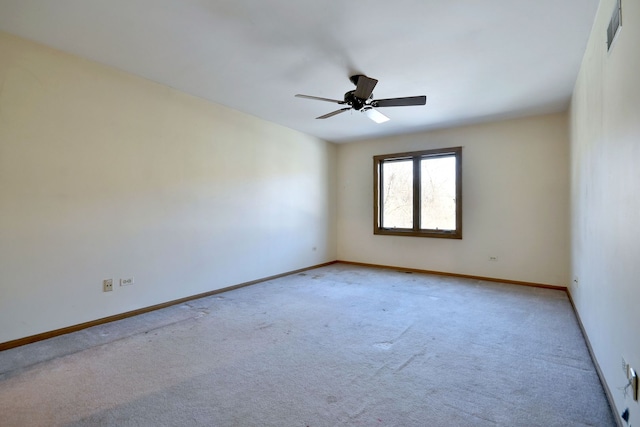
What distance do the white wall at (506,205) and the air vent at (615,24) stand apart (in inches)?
120

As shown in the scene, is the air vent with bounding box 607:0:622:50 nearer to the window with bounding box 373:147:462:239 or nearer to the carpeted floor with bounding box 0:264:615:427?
the carpeted floor with bounding box 0:264:615:427

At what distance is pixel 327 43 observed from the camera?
271 centimetres

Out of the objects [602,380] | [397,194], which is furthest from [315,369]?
[397,194]

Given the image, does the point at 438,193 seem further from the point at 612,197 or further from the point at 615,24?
the point at 615,24

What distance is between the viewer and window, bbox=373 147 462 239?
547 centimetres

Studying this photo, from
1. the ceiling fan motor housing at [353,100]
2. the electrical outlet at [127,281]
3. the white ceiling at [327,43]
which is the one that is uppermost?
the white ceiling at [327,43]

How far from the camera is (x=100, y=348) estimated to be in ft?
8.59

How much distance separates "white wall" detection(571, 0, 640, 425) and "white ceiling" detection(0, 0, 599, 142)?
0.47m

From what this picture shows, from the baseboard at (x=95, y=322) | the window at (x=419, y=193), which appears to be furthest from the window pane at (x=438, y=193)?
the baseboard at (x=95, y=322)

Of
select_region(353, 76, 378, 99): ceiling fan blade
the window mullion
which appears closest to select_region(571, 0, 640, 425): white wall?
select_region(353, 76, 378, 99): ceiling fan blade

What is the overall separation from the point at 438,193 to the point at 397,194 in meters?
0.80

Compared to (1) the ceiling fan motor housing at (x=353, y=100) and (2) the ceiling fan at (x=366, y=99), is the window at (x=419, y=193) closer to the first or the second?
(2) the ceiling fan at (x=366, y=99)

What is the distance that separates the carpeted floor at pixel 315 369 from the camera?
5.81 feet

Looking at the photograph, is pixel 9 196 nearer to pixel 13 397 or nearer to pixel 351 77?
pixel 13 397
